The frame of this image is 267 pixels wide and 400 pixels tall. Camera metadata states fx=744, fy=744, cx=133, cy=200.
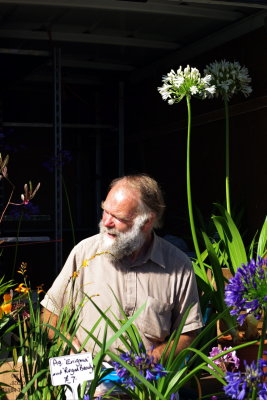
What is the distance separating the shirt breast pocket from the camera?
2633 mm

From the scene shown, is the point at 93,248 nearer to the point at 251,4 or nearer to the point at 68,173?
the point at 251,4

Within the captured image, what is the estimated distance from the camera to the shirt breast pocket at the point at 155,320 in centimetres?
263

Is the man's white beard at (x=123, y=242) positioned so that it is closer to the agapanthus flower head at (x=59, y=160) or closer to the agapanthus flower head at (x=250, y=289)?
the agapanthus flower head at (x=250, y=289)

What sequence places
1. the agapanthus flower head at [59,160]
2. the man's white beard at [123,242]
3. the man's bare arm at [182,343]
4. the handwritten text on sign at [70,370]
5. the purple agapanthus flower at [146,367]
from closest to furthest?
the purple agapanthus flower at [146,367] < the handwritten text on sign at [70,370] < the man's bare arm at [182,343] < the man's white beard at [123,242] < the agapanthus flower head at [59,160]

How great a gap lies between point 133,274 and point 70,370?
106 cm

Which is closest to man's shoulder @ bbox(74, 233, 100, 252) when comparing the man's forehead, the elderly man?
the elderly man

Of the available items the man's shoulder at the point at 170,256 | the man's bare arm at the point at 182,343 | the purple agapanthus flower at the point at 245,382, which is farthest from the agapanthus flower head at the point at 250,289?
the man's shoulder at the point at 170,256

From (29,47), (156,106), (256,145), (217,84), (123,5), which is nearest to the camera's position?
(217,84)

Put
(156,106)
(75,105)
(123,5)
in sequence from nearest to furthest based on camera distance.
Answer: (123,5) < (156,106) < (75,105)

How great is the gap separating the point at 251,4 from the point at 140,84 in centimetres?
321

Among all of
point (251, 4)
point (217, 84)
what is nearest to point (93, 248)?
point (217, 84)

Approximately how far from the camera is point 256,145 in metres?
5.06

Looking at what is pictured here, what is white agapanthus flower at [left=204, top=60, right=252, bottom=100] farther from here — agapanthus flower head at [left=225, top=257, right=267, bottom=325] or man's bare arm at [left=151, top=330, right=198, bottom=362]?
agapanthus flower head at [left=225, top=257, right=267, bottom=325]

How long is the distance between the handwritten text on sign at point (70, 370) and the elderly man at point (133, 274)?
0.91m
